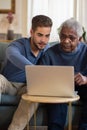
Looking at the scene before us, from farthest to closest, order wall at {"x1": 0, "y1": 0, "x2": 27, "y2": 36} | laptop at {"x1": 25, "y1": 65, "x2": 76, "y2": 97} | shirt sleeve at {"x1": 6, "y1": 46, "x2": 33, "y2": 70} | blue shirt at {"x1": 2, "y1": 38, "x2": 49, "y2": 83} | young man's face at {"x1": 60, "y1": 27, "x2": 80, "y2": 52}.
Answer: wall at {"x1": 0, "y1": 0, "x2": 27, "y2": 36}
blue shirt at {"x1": 2, "y1": 38, "x2": 49, "y2": 83}
young man's face at {"x1": 60, "y1": 27, "x2": 80, "y2": 52}
shirt sleeve at {"x1": 6, "y1": 46, "x2": 33, "y2": 70}
laptop at {"x1": 25, "y1": 65, "x2": 76, "y2": 97}

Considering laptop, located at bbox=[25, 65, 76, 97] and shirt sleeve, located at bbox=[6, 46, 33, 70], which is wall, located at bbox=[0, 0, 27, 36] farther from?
laptop, located at bbox=[25, 65, 76, 97]

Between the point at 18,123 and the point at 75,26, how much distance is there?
2.99 feet

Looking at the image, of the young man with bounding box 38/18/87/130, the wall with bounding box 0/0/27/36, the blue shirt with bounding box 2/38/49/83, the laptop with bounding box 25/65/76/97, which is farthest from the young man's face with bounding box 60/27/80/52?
the wall with bounding box 0/0/27/36

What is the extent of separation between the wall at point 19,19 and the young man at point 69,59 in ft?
6.49

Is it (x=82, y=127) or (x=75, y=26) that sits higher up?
(x=75, y=26)

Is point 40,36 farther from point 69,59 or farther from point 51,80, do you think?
point 51,80

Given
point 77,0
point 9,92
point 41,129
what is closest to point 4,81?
point 9,92

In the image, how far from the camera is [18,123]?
7.35ft

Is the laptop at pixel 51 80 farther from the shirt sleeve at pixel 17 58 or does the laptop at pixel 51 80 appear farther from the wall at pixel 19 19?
the wall at pixel 19 19

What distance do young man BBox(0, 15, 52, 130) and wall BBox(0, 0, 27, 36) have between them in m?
1.83

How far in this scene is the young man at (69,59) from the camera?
224 centimetres

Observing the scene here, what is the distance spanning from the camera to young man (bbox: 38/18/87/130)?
7.34 feet

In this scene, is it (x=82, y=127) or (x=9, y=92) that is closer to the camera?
(x=82, y=127)

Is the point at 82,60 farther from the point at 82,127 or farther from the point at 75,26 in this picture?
the point at 82,127
